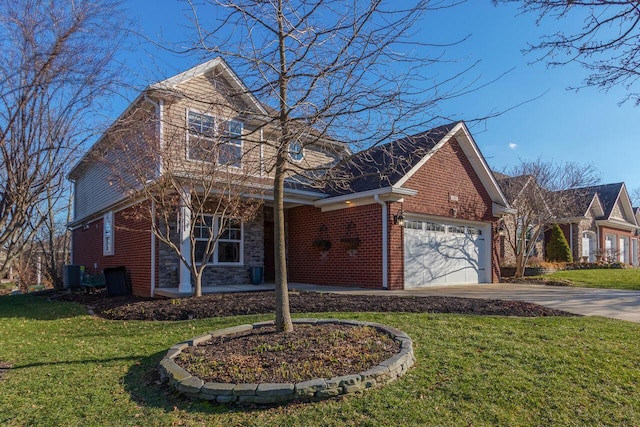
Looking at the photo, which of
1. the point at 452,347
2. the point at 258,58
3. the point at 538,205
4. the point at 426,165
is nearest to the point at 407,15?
the point at 258,58

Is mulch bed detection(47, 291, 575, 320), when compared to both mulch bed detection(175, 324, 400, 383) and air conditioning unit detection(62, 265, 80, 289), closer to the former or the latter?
mulch bed detection(175, 324, 400, 383)

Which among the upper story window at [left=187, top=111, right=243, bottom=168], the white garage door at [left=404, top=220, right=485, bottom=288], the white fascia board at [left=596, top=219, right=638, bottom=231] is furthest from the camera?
the white fascia board at [left=596, top=219, right=638, bottom=231]

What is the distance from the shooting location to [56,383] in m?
4.44

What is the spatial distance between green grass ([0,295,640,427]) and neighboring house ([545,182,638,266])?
1882 cm

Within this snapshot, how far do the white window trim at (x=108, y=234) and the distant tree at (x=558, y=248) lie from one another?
2100cm

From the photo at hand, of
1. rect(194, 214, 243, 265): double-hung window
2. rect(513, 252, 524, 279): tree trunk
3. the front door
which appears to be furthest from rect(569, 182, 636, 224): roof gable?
rect(194, 214, 243, 265): double-hung window

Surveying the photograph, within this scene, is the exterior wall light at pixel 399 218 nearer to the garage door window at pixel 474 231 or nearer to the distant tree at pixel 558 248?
the garage door window at pixel 474 231

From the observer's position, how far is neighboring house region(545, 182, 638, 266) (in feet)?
80.3

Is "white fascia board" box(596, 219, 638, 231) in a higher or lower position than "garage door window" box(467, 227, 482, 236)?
higher

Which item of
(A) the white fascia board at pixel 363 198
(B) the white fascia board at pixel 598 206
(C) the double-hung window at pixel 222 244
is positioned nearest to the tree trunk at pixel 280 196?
(A) the white fascia board at pixel 363 198

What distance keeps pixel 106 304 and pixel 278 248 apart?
724 cm

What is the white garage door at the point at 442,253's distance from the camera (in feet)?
40.4

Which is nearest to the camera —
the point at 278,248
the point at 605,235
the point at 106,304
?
the point at 278,248

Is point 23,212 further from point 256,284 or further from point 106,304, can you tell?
point 256,284
